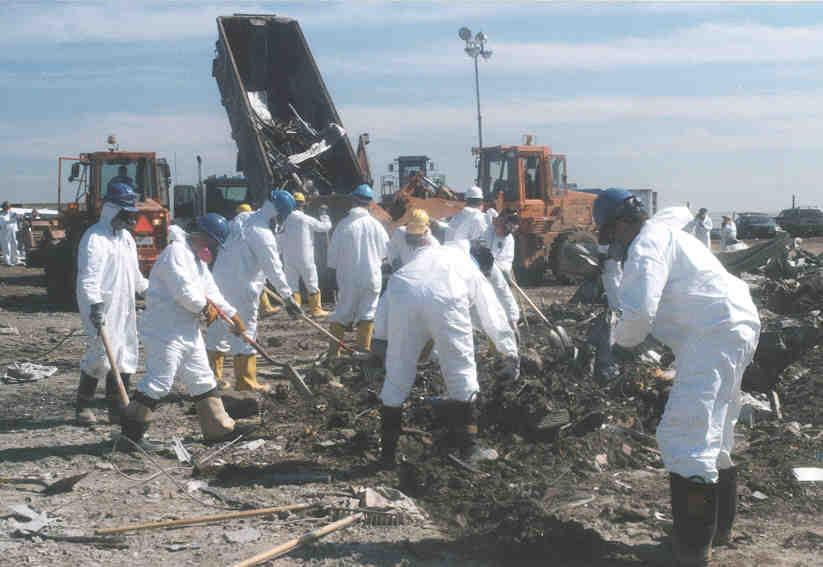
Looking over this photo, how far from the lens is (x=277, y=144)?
14.0 metres

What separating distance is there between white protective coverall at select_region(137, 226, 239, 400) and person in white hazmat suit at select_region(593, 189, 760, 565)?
10.2 ft

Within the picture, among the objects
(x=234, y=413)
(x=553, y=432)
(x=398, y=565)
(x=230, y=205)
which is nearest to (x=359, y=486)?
(x=398, y=565)

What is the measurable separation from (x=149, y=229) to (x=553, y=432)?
1029 cm

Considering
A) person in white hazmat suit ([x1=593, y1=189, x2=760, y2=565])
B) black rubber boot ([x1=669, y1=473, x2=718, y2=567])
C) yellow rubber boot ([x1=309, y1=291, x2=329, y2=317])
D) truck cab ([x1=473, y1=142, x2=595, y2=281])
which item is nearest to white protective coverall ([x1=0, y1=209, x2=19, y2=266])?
truck cab ([x1=473, y1=142, x2=595, y2=281])

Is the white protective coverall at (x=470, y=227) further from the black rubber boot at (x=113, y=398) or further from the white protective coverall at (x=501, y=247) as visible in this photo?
the black rubber boot at (x=113, y=398)

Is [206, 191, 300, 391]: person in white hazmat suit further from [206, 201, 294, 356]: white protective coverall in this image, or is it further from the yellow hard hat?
the yellow hard hat

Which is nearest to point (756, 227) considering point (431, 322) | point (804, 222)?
point (804, 222)

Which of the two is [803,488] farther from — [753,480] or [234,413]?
[234,413]

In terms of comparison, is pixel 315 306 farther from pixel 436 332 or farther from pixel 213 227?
pixel 436 332

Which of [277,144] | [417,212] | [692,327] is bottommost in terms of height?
[692,327]

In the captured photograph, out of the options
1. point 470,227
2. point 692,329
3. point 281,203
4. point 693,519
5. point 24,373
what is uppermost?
point 281,203

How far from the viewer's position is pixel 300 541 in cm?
418

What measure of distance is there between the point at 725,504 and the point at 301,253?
28.7 ft

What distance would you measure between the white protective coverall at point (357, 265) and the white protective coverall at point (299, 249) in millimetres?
2827
